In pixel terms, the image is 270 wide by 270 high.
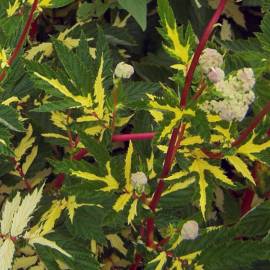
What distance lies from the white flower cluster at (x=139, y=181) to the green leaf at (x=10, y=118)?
0.17m

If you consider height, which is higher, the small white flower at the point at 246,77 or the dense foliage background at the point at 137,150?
the small white flower at the point at 246,77

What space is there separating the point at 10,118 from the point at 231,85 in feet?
1.09

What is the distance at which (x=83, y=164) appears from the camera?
0.68 meters

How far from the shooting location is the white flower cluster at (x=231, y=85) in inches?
19.9

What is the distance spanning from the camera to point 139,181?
25.9 inches

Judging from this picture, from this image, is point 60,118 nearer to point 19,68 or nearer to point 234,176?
point 19,68

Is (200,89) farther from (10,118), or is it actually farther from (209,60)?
(10,118)

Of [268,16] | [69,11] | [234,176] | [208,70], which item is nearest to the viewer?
[208,70]

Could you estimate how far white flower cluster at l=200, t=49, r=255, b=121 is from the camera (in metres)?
0.50

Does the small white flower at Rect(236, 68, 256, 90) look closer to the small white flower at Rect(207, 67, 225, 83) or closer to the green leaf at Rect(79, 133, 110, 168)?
the small white flower at Rect(207, 67, 225, 83)

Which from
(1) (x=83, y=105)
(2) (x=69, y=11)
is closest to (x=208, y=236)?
(1) (x=83, y=105)

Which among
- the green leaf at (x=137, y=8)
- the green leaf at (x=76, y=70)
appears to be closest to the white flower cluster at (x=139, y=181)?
the green leaf at (x=76, y=70)

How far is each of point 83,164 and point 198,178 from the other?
15 centimetres

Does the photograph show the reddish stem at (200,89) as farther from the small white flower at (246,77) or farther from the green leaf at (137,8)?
the green leaf at (137,8)
